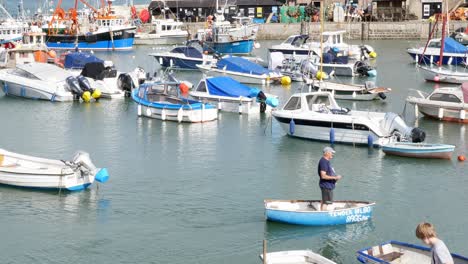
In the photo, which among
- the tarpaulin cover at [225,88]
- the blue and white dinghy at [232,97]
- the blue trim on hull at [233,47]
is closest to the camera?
the blue and white dinghy at [232,97]

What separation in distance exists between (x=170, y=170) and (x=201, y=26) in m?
72.2

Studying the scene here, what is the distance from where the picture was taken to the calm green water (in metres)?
23.5

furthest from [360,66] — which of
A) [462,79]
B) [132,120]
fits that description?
[132,120]

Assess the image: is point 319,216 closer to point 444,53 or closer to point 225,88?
point 225,88

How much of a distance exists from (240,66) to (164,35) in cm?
4097

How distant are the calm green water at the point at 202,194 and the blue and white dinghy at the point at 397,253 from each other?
244 cm

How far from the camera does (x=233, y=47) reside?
80875 mm

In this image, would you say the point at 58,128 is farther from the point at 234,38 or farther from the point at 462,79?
the point at 234,38

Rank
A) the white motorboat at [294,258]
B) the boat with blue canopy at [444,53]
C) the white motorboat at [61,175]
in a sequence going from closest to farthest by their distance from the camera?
the white motorboat at [294,258], the white motorboat at [61,175], the boat with blue canopy at [444,53]

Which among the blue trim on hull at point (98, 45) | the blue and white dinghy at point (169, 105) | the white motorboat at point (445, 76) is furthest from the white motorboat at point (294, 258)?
the blue trim on hull at point (98, 45)

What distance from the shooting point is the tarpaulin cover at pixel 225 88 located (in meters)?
44.5

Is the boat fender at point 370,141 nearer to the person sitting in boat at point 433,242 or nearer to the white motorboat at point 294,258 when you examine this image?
the white motorboat at point 294,258

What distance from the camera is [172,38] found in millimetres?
96312

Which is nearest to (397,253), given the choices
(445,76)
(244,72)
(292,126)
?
(292,126)
